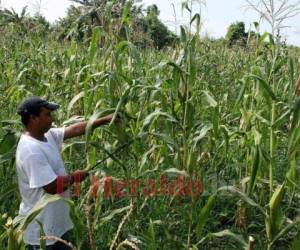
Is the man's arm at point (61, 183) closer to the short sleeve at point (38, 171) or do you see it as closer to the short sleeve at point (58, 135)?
the short sleeve at point (38, 171)

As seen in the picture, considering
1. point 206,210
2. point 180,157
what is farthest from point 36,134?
point 206,210

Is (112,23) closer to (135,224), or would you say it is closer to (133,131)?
(133,131)

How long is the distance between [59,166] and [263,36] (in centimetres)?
157

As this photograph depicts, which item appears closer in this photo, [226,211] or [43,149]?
[43,149]

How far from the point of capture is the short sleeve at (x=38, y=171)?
212 centimetres

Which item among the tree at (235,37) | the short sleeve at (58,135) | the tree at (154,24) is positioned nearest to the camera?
the short sleeve at (58,135)

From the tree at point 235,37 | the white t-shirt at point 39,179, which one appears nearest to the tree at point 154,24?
the tree at point 235,37

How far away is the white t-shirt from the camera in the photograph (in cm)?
213

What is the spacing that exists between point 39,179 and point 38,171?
4cm

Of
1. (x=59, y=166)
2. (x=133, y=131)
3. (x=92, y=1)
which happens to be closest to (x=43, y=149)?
(x=59, y=166)

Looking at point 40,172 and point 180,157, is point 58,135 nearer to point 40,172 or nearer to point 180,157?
point 40,172

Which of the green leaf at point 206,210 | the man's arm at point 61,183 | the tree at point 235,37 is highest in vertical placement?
the tree at point 235,37

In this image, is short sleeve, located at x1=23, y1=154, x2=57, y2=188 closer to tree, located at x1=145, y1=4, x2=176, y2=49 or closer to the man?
the man

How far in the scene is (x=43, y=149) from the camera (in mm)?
2246
